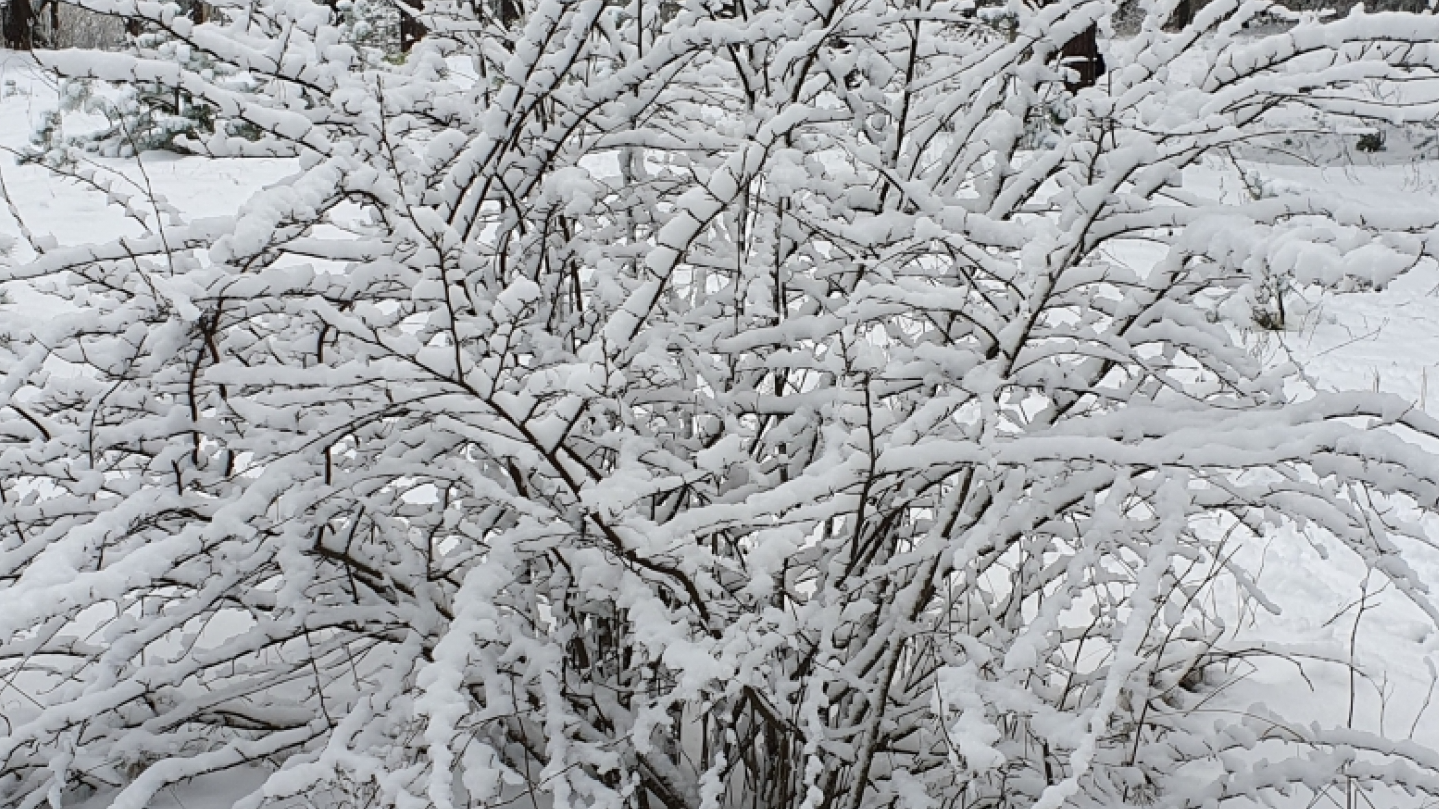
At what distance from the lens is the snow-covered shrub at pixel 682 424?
4.17ft

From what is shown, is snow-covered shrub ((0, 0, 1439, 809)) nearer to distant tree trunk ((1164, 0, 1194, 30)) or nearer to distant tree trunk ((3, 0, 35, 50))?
distant tree trunk ((3, 0, 35, 50))

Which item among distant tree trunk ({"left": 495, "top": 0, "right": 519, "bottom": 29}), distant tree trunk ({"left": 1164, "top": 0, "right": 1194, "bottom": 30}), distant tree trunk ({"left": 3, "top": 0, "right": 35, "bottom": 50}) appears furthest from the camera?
distant tree trunk ({"left": 1164, "top": 0, "right": 1194, "bottom": 30})

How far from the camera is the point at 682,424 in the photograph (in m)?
2.24

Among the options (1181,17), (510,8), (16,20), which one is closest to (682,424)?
(510,8)

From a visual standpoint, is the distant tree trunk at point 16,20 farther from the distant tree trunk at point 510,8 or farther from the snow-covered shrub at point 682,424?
the snow-covered shrub at point 682,424

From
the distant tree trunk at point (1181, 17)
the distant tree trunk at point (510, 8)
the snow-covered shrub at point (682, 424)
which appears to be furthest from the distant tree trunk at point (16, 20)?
the distant tree trunk at point (1181, 17)

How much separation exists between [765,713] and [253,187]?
6.98 meters

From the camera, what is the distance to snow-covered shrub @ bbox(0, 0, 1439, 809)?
4.17 feet

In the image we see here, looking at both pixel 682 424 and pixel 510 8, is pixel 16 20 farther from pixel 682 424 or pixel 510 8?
pixel 682 424

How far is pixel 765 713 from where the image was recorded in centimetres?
164

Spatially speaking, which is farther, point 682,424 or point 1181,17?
point 1181,17

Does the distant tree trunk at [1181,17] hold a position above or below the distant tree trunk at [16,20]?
above

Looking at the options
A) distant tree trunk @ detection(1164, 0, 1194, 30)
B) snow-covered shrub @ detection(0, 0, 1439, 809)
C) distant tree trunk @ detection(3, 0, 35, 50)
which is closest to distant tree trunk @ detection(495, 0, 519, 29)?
snow-covered shrub @ detection(0, 0, 1439, 809)

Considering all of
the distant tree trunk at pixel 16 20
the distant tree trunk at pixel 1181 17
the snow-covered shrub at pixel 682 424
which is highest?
the distant tree trunk at pixel 1181 17
